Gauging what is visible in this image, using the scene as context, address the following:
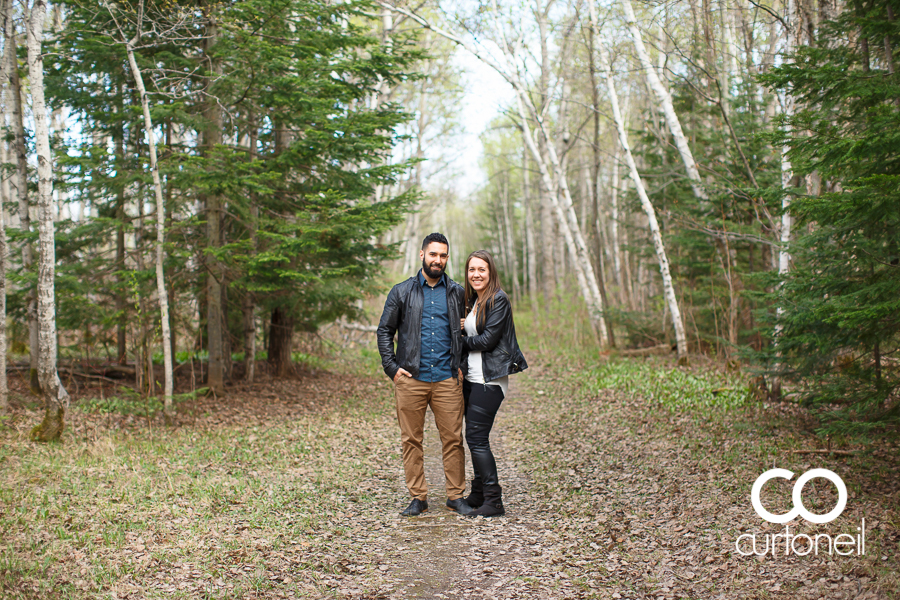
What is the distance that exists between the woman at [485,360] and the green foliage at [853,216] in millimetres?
2283

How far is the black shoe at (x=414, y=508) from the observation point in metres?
5.05

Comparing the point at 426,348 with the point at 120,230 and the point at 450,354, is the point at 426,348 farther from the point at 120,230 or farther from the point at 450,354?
the point at 120,230

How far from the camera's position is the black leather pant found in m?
4.86

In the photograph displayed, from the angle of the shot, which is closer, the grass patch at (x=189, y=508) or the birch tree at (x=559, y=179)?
the grass patch at (x=189, y=508)

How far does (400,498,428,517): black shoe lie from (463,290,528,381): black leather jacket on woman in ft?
4.03

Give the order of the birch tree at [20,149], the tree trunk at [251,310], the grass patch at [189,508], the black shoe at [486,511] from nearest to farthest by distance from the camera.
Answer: the grass patch at [189,508] < the black shoe at [486,511] < the birch tree at [20,149] < the tree trunk at [251,310]

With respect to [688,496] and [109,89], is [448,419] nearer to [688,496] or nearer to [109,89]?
[688,496]

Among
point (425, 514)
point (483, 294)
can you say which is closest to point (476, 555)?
point (425, 514)

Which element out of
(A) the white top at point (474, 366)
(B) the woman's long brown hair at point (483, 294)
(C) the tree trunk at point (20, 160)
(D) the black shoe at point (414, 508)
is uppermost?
(C) the tree trunk at point (20, 160)

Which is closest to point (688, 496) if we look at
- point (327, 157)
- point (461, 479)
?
point (461, 479)

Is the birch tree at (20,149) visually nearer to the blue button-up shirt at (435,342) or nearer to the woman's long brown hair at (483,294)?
the blue button-up shirt at (435,342)

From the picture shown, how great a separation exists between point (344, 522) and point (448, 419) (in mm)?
1250

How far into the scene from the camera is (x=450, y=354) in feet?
16.0

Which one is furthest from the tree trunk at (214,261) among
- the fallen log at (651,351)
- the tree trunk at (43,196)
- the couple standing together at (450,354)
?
the fallen log at (651,351)
